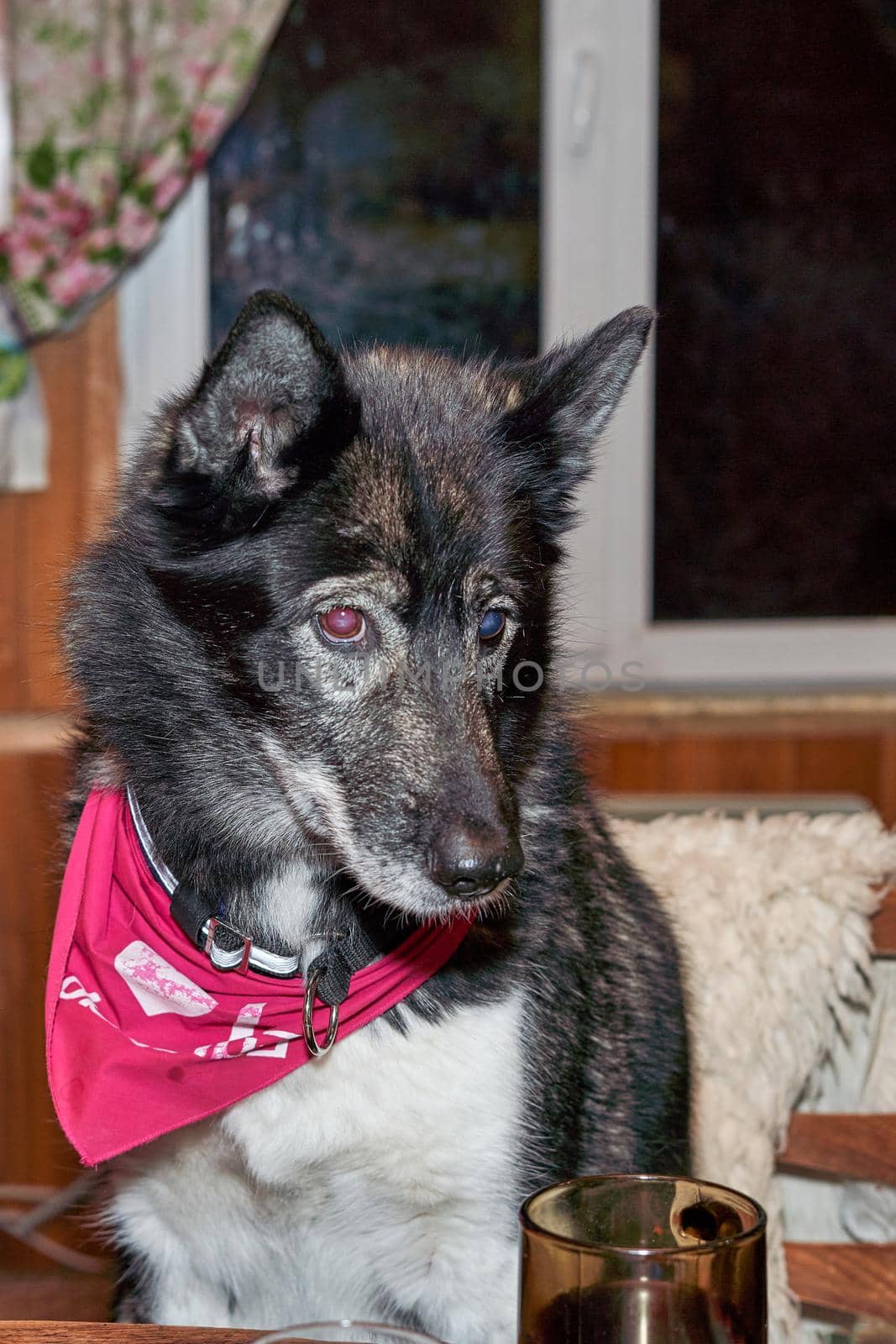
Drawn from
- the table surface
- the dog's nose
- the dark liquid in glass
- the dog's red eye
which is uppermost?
the dog's red eye

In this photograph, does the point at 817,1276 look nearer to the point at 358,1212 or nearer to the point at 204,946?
the point at 358,1212

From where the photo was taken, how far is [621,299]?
11.2 ft

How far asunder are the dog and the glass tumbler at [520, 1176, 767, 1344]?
1.61ft

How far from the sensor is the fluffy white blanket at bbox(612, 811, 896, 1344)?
5.03 feet

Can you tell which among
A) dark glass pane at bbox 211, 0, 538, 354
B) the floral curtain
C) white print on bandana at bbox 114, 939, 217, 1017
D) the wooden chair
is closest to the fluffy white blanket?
the wooden chair

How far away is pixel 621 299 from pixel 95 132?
4.40 feet

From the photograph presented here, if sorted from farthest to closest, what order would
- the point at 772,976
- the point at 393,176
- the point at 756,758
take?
the point at 393,176 → the point at 756,758 → the point at 772,976

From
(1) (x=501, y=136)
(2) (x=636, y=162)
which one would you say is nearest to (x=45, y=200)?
(1) (x=501, y=136)

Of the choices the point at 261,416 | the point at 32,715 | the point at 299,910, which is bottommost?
the point at 299,910

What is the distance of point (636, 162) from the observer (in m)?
3.38

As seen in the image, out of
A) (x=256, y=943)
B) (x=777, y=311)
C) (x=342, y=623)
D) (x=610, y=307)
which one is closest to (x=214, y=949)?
(x=256, y=943)

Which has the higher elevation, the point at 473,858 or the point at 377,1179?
the point at 473,858

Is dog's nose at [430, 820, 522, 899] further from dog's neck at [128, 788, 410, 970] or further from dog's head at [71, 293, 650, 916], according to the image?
dog's neck at [128, 788, 410, 970]

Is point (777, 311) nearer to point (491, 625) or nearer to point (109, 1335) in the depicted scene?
point (491, 625)
